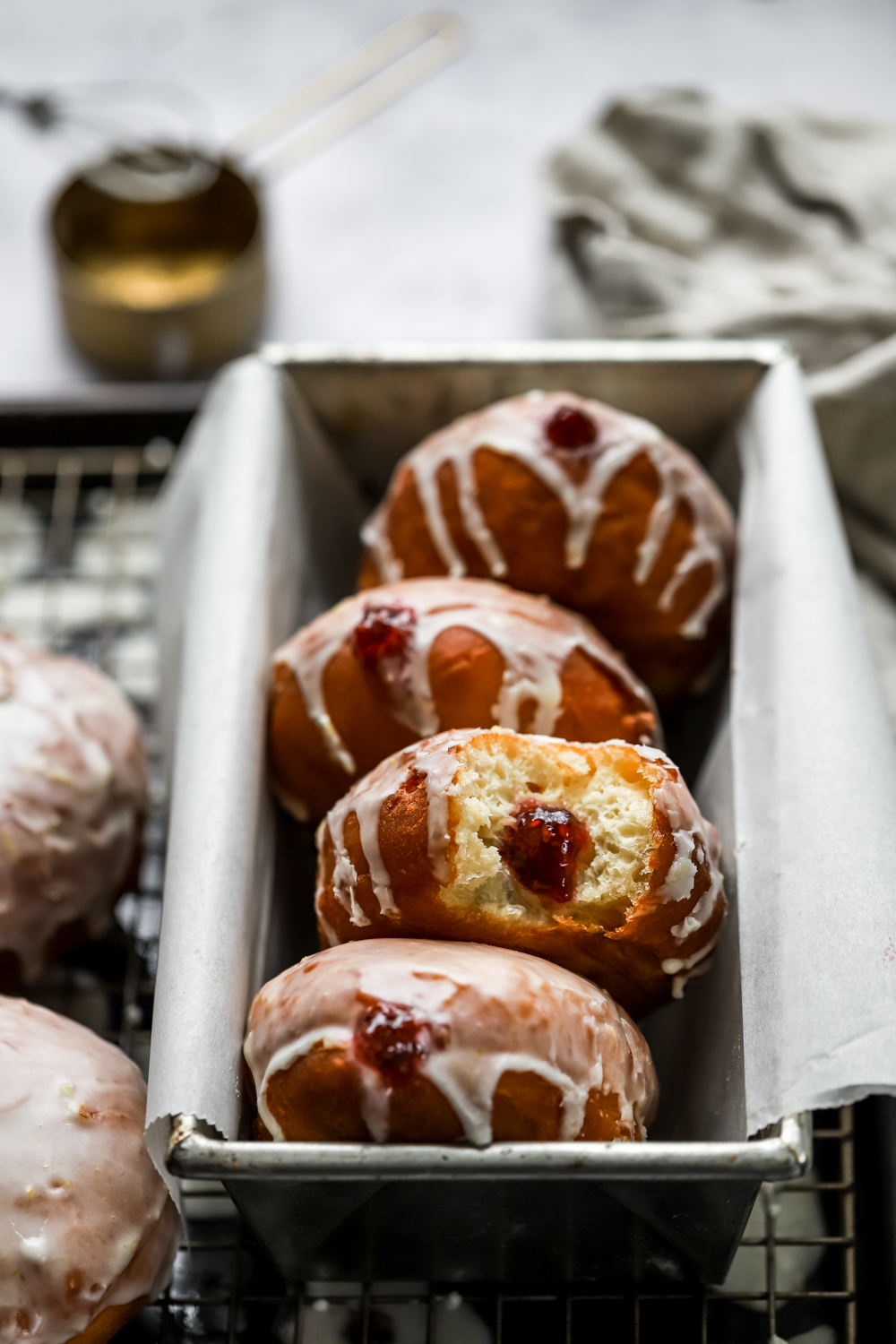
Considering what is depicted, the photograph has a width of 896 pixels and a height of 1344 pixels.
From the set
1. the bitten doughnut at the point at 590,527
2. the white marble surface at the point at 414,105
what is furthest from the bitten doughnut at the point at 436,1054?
the white marble surface at the point at 414,105

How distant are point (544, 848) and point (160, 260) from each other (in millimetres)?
1379

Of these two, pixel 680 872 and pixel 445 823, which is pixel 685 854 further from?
pixel 445 823

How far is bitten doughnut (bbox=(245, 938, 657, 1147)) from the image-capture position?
3.00 ft

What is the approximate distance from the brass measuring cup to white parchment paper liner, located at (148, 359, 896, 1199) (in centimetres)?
50

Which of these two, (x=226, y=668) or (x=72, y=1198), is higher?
(x=226, y=668)

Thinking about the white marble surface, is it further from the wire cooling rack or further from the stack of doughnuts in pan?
the wire cooling rack

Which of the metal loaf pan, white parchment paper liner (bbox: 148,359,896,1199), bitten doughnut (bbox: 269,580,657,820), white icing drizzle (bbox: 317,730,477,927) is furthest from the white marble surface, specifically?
white icing drizzle (bbox: 317,730,477,927)

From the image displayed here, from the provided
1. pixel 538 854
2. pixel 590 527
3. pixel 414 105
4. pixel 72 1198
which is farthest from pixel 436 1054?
pixel 414 105

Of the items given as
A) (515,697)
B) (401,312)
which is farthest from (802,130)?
(515,697)

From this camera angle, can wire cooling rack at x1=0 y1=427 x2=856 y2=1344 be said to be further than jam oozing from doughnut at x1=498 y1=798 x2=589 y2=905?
Yes

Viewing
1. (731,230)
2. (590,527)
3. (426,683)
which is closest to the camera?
(426,683)

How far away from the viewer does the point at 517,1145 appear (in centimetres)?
91

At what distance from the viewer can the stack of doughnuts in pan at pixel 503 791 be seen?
933mm

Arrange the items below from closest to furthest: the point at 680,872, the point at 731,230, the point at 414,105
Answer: the point at 680,872, the point at 731,230, the point at 414,105
